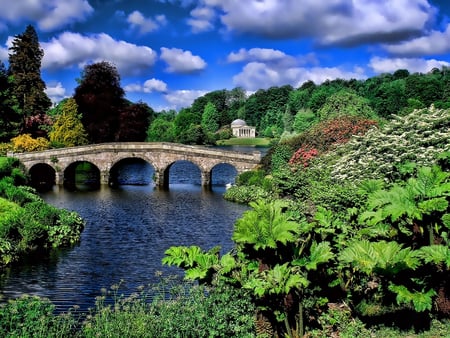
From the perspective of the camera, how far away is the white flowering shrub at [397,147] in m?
16.6

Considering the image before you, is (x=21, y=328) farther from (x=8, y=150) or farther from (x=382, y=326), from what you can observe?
(x=8, y=150)

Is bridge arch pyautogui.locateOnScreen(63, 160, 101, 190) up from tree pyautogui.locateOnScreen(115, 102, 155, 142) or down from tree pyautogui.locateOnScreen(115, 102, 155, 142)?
down

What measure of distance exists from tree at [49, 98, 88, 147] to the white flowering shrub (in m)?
37.6

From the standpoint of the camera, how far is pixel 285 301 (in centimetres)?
770

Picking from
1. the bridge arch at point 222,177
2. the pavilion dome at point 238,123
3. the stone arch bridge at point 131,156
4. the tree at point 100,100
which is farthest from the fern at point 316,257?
the pavilion dome at point 238,123

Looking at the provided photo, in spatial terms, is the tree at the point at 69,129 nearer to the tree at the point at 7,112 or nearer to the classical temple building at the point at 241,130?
the tree at the point at 7,112

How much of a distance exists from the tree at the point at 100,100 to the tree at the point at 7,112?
9589 mm

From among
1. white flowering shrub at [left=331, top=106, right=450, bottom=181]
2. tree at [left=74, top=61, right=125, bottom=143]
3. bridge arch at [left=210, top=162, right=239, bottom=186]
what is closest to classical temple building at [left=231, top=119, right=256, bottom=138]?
bridge arch at [left=210, top=162, right=239, bottom=186]

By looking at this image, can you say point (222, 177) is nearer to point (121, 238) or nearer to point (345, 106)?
point (345, 106)

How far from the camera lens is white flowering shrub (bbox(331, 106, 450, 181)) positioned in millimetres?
16641

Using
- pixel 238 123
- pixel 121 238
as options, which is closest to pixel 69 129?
pixel 121 238

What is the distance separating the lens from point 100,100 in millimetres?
56969

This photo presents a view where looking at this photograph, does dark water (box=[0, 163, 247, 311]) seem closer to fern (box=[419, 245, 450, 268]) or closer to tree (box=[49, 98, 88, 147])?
fern (box=[419, 245, 450, 268])

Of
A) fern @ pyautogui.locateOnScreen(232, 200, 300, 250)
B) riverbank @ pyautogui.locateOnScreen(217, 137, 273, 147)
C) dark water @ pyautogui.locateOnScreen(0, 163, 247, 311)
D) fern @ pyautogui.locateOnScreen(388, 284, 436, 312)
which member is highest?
riverbank @ pyautogui.locateOnScreen(217, 137, 273, 147)
